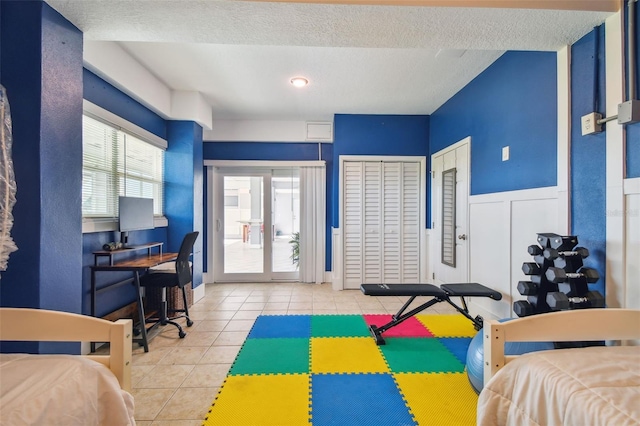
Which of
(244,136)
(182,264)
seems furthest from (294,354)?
(244,136)

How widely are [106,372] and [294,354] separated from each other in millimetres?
1536

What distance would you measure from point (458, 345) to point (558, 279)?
1107 mm

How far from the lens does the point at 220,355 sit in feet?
7.36

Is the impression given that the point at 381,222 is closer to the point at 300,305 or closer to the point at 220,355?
the point at 300,305

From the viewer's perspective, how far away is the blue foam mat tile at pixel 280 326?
259 centimetres

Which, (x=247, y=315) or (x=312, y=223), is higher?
(x=312, y=223)

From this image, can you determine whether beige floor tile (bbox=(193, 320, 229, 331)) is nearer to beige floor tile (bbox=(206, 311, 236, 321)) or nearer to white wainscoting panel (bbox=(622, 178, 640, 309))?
beige floor tile (bbox=(206, 311, 236, 321))

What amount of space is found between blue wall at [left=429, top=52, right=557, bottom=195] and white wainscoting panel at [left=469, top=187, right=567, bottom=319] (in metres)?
0.12

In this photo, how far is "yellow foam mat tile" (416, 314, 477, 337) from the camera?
2.61m

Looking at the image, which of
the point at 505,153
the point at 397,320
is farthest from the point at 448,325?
the point at 505,153

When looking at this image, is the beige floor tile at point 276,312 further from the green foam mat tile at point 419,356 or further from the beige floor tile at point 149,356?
the green foam mat tile at point 419,356

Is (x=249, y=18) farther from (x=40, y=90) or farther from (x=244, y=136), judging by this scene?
(x=244, y=136)

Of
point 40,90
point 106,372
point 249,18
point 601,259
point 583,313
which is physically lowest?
point 106,372

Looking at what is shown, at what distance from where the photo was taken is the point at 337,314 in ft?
10.3
